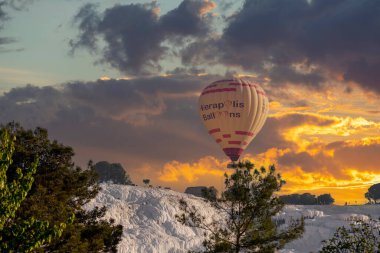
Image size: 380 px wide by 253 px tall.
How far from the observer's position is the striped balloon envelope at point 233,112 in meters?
116

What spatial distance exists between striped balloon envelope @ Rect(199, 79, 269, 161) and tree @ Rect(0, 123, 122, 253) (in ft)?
199

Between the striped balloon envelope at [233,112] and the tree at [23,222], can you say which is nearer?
the tree at [23,222]

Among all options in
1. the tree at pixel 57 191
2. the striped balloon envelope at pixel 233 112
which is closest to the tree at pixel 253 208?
the tree at pixel 57 191

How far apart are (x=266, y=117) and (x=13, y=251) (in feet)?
325

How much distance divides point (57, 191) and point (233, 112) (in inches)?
2603

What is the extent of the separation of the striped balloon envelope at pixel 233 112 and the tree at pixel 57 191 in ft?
199

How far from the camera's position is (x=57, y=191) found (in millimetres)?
52062

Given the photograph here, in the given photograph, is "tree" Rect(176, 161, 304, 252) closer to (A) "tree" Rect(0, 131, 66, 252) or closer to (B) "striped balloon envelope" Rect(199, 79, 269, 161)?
(A) "tree" Rect(0, 131, 66, 252)

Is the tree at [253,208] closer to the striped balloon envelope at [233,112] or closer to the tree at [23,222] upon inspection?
the tree at [23,222]

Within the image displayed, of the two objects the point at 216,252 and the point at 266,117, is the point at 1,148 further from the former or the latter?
the point at 266,117

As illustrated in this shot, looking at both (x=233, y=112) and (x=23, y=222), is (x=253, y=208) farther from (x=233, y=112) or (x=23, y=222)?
(x=233, y=112)

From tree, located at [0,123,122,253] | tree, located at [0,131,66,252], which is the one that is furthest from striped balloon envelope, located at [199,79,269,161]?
tree, located at [0,131,66,252]

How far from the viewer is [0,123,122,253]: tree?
47688 millimetres

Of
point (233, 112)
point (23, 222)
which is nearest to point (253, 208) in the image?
point (23, 222)
